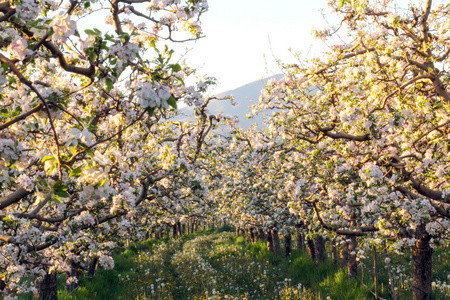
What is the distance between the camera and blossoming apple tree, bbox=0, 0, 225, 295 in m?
2.73

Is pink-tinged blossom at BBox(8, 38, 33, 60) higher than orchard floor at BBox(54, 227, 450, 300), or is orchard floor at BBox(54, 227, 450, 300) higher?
pink-tinged blossom at BBox(8, 38, 33, 60)

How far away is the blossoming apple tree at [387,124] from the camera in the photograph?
5684 mm

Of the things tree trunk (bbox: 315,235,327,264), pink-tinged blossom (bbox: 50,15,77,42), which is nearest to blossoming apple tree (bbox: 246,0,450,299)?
pink-tinged blossom (bbox: 50,15,77,42)

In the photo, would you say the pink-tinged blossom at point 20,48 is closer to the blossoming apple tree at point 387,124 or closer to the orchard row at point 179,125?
the orchard row at point 179,125

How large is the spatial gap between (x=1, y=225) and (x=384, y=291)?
400 inches

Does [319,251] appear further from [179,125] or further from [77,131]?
[77,131]

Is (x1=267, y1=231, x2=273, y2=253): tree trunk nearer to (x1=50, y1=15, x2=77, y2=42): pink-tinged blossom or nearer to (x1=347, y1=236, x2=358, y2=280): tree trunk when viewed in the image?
(x1=347, y1=236, x2=358, y2=280): tree trunk

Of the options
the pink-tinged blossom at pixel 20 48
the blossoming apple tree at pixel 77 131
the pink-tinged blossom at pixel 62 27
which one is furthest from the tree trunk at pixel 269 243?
the pink-tinged blossom at pixel 62 27

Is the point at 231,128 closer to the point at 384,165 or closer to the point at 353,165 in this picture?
the point at 353,165

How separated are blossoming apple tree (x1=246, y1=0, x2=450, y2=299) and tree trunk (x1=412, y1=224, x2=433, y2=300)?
2 centimetres

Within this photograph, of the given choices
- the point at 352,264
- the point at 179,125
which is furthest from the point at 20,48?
the point at 352,264

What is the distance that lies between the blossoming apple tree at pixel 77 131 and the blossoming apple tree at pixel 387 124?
9.06 ft

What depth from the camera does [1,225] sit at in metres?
5.82

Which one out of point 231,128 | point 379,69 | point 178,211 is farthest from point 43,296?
point 379,69
